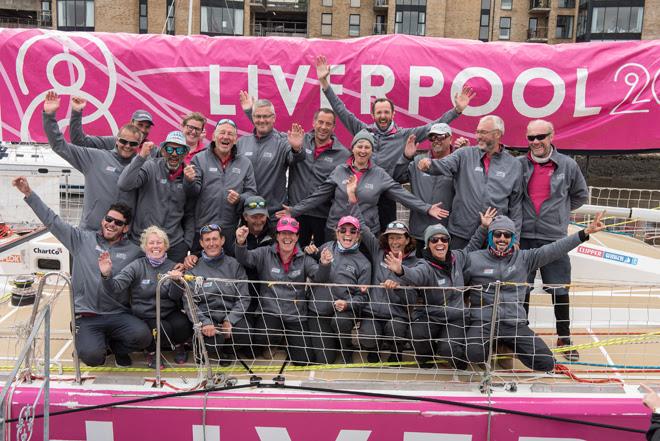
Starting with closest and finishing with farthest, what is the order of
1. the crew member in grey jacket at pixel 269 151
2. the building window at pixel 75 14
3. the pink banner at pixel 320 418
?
the pink banner at pixel 320 418, the crew member in grey jacket at pixel 269 151, the building window at pixel 75 14

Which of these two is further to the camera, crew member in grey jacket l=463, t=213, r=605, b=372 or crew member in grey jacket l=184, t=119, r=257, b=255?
crew member in grey jacket l=184, t=119, r=257, b=255

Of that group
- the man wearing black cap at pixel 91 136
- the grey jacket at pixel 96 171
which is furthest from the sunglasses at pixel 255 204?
the man wearing black cap at pixel 91 136

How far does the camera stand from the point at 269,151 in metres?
5.92

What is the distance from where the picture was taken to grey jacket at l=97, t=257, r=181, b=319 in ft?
16.2

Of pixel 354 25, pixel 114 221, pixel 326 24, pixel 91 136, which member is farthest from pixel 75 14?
pixel 114 221

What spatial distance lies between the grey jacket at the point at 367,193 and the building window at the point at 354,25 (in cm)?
4083

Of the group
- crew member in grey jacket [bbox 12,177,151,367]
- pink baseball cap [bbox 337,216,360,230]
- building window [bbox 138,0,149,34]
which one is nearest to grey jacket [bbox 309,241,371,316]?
pink baseball cap [bbox 337,216,360,230]

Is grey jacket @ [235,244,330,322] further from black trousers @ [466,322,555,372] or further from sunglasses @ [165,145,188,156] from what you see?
black trousers @ [466,322,555,372]

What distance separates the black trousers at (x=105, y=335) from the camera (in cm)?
486

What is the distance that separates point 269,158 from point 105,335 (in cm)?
221

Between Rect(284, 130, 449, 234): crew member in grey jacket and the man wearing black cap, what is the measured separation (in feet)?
5.59

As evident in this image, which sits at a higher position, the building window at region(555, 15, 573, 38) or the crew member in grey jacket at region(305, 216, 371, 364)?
the building window at region(555, 15, 573, 38)

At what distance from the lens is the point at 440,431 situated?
4.48m

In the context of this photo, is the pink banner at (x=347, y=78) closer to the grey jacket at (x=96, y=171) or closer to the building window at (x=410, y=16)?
the grey jacket at (x=96, y=171)
